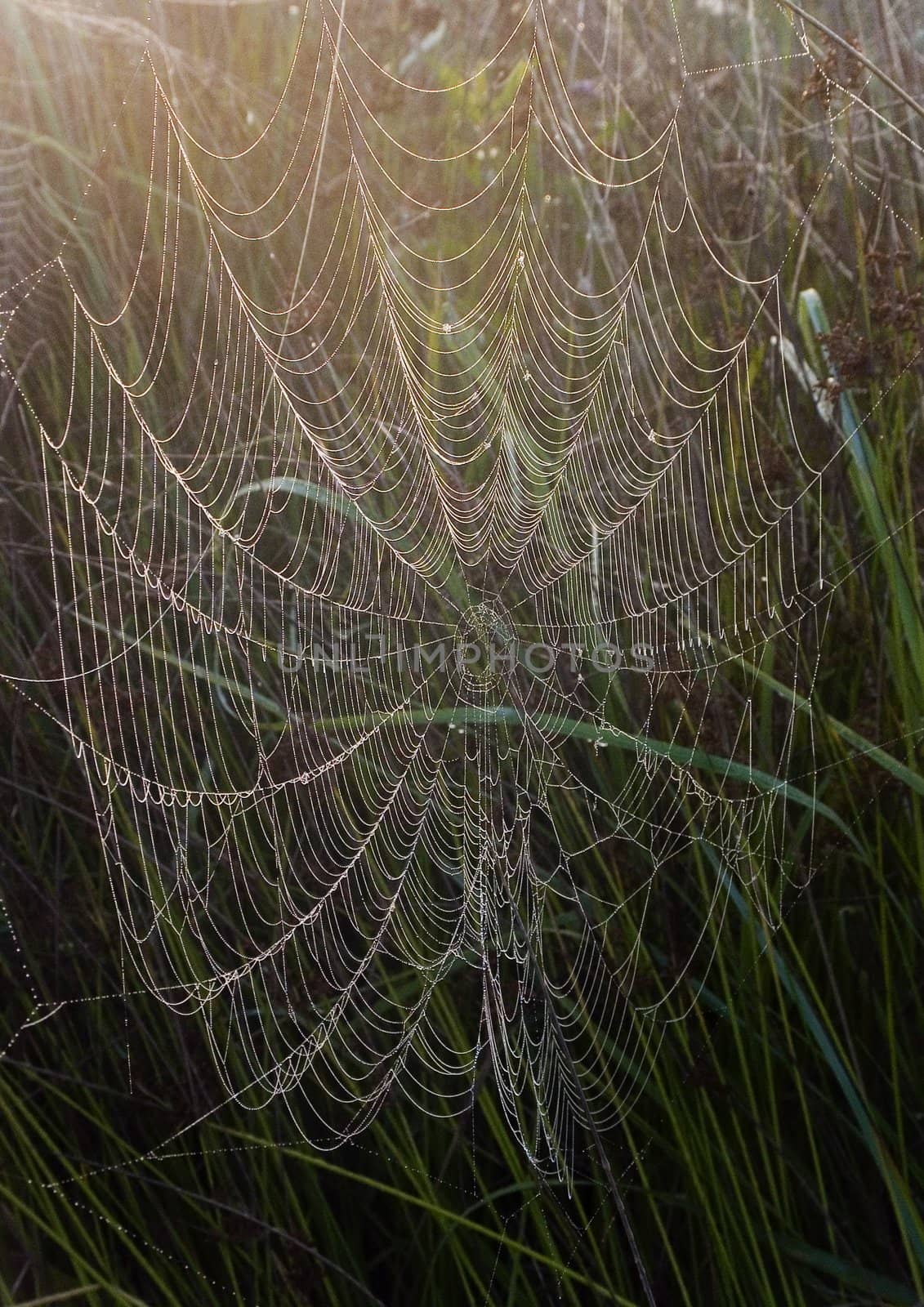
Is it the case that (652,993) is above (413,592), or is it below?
below

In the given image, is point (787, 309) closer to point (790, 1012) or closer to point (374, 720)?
point (374, 720)

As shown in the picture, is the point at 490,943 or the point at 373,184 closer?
the point at 490,943

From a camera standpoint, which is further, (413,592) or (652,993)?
(413,592)

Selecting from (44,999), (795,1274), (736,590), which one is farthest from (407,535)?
(795,1274)
